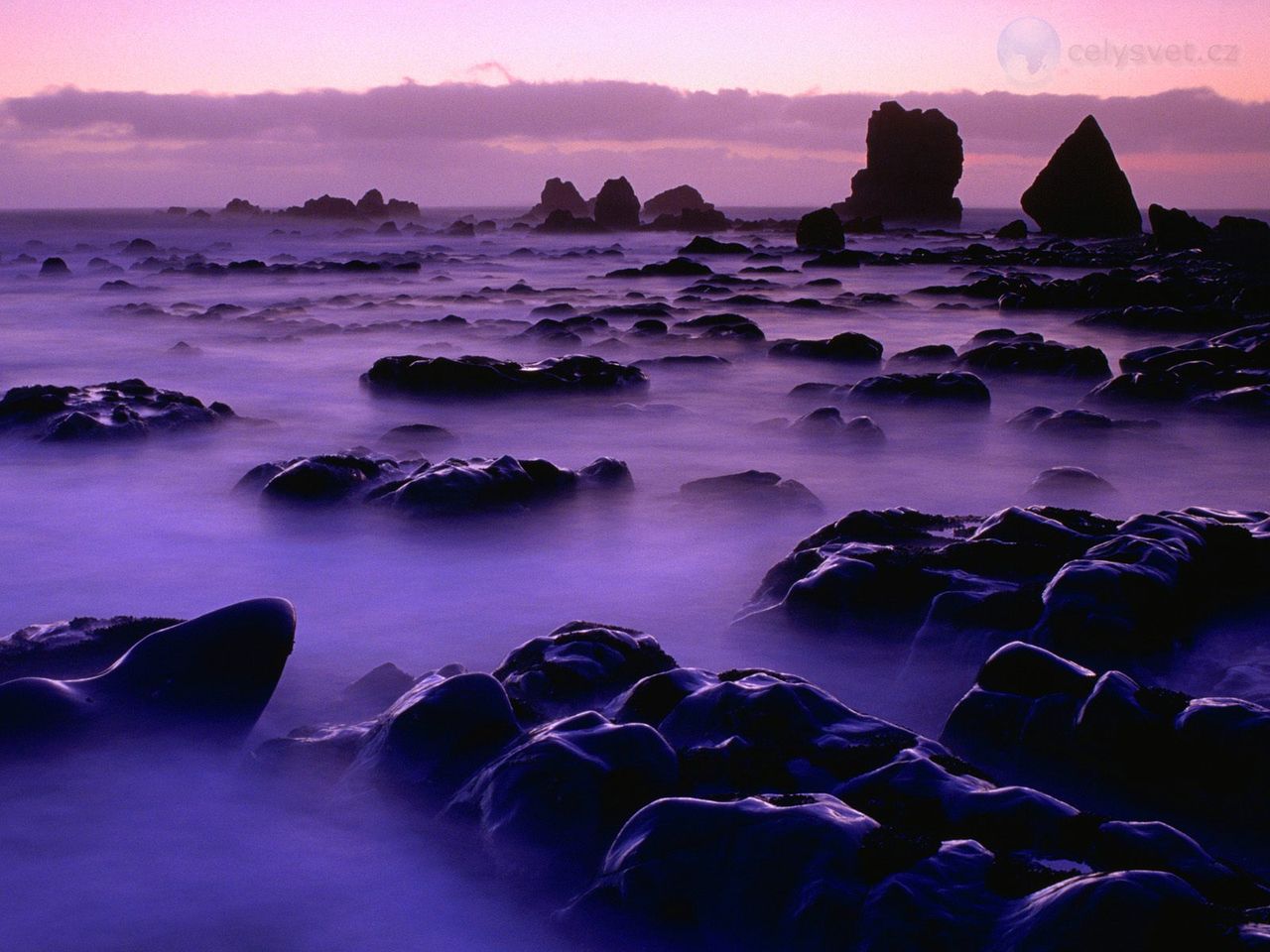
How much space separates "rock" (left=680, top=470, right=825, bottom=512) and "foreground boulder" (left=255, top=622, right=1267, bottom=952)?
2.71 meters

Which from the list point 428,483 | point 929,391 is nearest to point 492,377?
point 929,391

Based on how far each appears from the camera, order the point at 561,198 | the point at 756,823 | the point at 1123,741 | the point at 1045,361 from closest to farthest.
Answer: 1. the point at 756,823
2. the point at 1123,741
3. the point at 1045,361
4. the point at 561,198

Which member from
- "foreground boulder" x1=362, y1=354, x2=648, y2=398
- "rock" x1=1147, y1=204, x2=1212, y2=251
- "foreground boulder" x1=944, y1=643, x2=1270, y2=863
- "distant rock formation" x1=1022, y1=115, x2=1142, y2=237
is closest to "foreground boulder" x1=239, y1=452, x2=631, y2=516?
"foreground boulder" x1=944, y1=643, x2=1270, y2=863

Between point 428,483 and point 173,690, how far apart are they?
2419 millimetres

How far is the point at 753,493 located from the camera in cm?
559

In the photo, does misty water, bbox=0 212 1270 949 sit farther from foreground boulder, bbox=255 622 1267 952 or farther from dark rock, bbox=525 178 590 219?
dark rock, bbox=525 178 590 219

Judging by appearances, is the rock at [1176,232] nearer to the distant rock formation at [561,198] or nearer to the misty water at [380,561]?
the misty water at [380,561]

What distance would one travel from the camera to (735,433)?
8023 millimetres

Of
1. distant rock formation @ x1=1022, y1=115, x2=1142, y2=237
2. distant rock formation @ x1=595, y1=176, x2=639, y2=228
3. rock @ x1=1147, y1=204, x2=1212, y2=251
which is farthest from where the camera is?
distant rock formation @ x1=595, y1=176, x2=639, y2=228

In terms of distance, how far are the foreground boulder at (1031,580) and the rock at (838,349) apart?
7255 mm

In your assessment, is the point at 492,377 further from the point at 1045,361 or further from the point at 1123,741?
the point at 1123,741

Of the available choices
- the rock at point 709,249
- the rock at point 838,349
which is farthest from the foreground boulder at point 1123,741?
the rock at point 709,249

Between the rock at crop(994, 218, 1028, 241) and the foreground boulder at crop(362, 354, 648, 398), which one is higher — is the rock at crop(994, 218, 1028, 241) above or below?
above

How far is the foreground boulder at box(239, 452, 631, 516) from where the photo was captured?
201 inches
